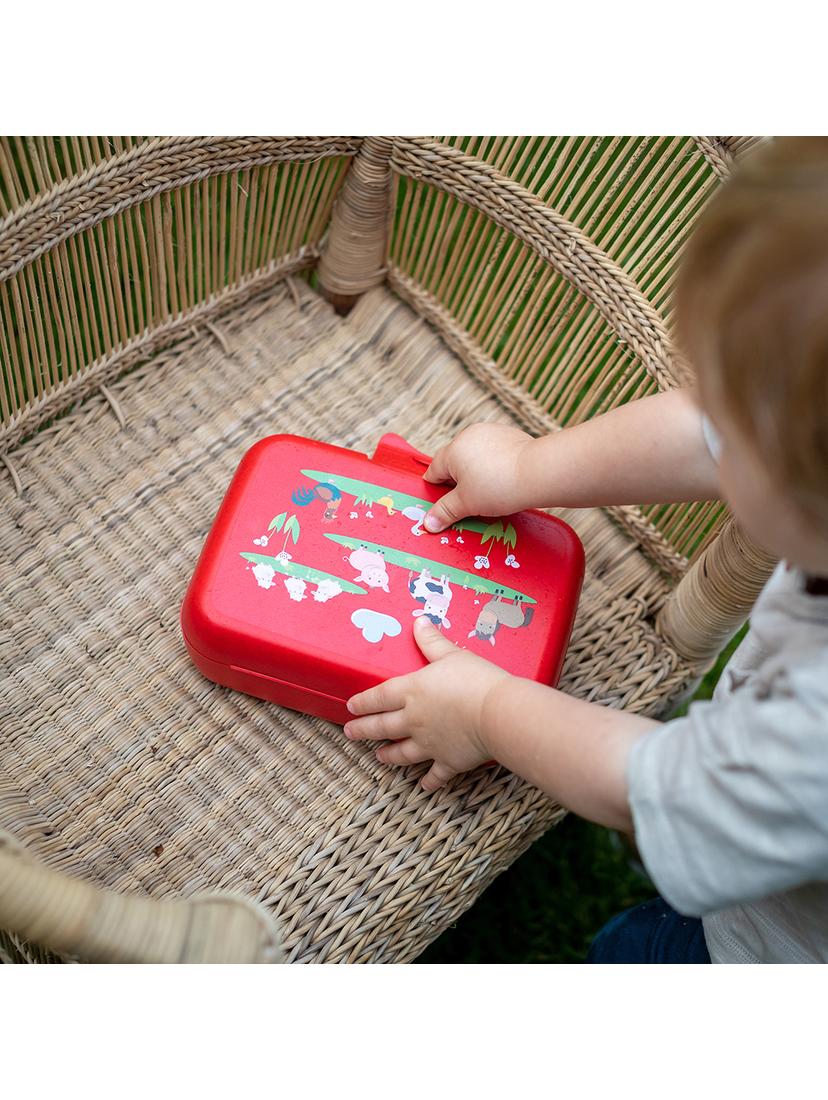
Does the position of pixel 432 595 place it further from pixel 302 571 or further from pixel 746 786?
pixel 746 786

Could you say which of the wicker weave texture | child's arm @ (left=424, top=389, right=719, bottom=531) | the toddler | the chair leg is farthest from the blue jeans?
the chair leg

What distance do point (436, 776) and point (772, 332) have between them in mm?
402

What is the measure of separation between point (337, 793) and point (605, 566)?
0.31 m

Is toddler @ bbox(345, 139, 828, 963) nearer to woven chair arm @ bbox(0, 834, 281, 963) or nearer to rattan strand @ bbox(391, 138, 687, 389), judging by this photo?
rattan strand @ bbox(391, 138, 687, 389)

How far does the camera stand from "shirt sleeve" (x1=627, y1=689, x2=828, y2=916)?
18.8 inches

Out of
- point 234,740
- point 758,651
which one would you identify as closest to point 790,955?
point 758,651

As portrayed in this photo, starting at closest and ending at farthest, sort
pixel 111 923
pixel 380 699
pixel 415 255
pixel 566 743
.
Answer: pixel 111 923 → pixel 566 743 → pixel 380 699 → pixel 415 255

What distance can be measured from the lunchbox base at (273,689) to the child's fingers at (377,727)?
16 millimetres

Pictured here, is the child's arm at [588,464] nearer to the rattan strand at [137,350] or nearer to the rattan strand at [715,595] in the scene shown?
the rattan strand at [715,595]

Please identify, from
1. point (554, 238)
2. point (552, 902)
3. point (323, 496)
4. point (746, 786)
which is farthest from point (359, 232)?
Answer: point (552, 902)

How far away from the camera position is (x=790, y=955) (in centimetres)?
66

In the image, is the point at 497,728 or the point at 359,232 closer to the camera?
the point at 497,728

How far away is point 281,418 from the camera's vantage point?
0.87 metres

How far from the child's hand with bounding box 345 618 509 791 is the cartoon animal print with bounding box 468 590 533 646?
0.11ft
